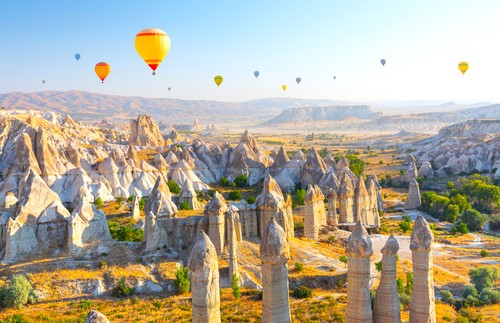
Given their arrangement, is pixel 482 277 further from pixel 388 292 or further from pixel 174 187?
pixel 174 187

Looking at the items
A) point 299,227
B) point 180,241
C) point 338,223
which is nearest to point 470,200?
point 338,223

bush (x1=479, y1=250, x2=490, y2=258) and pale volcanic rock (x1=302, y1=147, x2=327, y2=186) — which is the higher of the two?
pale volcanic rock (x1=302, y1=147, x2=327, y2=186)

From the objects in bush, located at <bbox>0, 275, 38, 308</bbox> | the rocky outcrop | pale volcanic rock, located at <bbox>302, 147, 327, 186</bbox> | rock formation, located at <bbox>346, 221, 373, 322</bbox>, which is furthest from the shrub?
pale volcanic rock, located at <bbox>302, 147, 327, 186</bbox>

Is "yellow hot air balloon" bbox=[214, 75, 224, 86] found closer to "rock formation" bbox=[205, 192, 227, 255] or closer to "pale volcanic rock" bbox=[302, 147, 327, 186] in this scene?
"pale volcanic rock" bbox=[302, 147, 327, 186]

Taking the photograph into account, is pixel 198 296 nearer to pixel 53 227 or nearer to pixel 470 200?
pixel 53 227

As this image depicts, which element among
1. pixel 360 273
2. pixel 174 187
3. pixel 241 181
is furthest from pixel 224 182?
pixel 360 273

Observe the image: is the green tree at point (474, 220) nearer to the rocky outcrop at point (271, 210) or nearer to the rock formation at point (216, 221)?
the rocky outcrop at point (271, 210)
